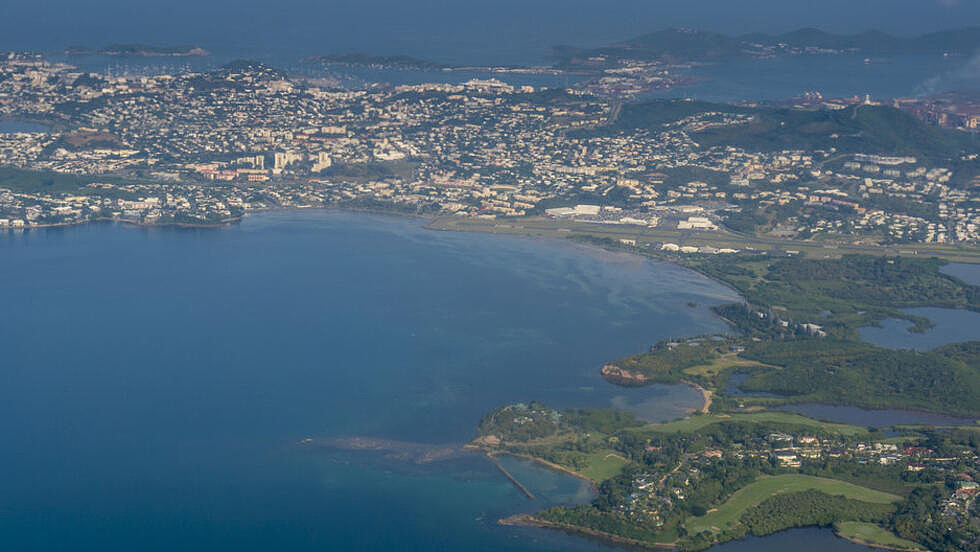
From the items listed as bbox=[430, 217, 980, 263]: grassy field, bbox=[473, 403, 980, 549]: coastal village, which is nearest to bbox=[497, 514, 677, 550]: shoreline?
bbox=[473, 403, 980, 549]: coastal village

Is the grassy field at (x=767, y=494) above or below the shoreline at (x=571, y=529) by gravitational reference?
above

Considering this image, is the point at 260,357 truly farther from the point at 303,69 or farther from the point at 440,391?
the point at 303,69

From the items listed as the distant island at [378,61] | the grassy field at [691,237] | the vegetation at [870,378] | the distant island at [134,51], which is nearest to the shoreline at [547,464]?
the vegetation at [870,378]

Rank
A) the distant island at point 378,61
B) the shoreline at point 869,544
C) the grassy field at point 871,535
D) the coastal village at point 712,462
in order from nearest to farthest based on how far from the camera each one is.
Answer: the shoreline at point 869,544, the grassy field at point 871,535, the coastal village at point 712,462, the distant island at point 378,61

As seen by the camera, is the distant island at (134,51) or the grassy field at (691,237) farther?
the distant island at (134,51)

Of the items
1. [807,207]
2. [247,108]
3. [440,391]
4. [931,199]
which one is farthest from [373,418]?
[247,108]

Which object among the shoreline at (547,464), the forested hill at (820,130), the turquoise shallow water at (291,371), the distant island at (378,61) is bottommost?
the turquoise shallow water at (291,371)

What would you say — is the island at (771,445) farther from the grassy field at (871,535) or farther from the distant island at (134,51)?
the distant island at (134,51)

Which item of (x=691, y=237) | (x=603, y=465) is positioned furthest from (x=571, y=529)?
(x=691, y=237)
